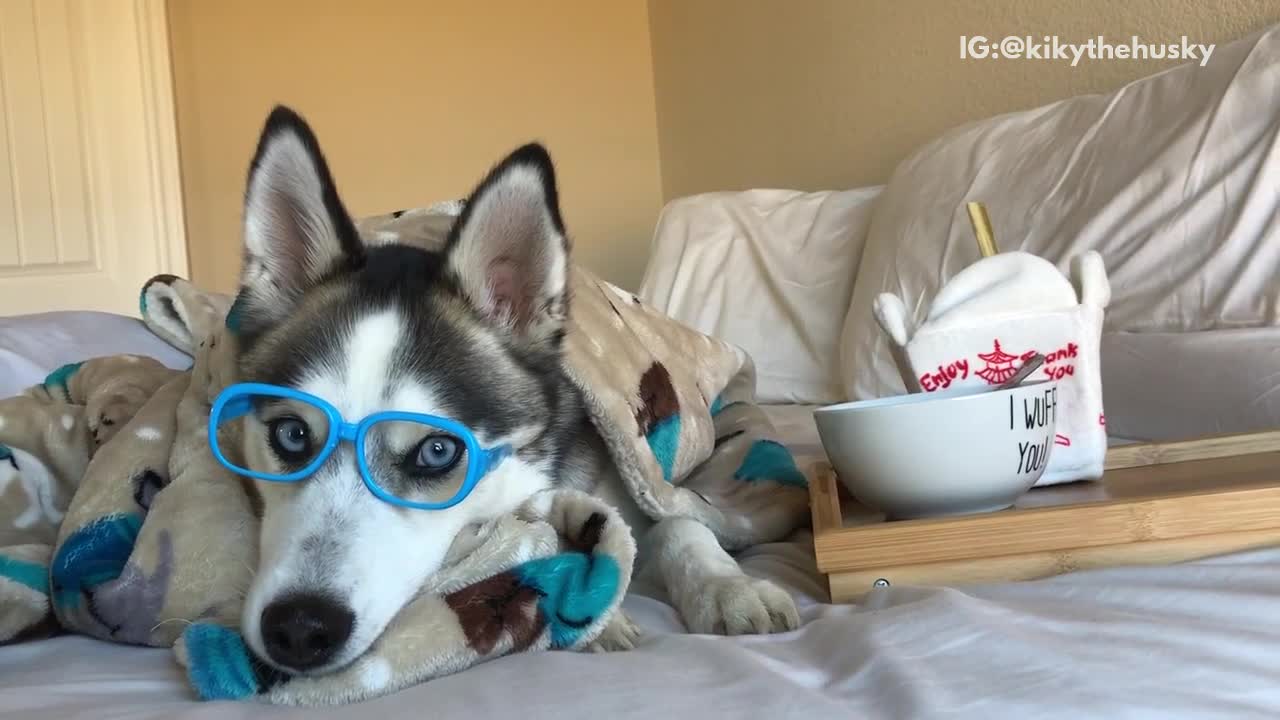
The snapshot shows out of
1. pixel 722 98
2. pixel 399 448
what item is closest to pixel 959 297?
pixel 399 448

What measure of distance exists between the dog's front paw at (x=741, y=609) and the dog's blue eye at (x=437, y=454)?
0.26m

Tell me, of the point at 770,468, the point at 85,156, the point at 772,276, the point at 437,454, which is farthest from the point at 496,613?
the point at 85,156

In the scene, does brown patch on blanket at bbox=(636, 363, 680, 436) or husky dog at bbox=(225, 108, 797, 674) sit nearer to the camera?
husky dog at bbox=(225, 108, 797, 674)

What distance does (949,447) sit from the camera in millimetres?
829

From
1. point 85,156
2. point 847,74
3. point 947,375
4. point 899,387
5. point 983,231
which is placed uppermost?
point 847,74

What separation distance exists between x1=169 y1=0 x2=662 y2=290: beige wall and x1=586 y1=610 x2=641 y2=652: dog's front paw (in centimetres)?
251

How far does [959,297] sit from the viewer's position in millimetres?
1073

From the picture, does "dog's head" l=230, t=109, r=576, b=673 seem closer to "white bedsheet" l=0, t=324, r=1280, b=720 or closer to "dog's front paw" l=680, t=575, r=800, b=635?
"white bedsheet" l=0, t=324, r=1280, b=720

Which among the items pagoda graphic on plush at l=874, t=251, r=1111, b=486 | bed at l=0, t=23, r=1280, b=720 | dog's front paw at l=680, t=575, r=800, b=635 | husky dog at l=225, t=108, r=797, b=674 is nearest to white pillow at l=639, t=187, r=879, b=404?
bed at l=0, t=23, r=1280, b=720

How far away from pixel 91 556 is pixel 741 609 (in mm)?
594

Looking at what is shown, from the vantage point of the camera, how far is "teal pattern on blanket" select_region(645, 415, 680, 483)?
115 cm

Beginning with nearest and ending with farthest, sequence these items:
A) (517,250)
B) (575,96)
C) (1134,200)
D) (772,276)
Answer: (517,250), (1134,200), (772,276), (575,96)

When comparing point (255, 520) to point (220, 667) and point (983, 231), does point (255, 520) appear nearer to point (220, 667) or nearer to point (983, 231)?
point (220, 667)

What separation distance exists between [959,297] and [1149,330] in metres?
0.53
